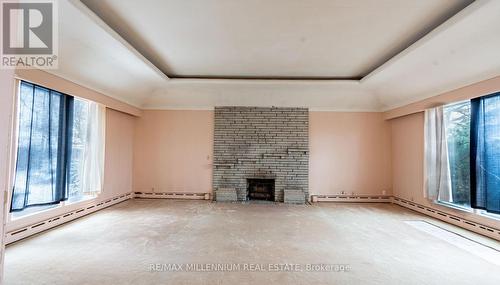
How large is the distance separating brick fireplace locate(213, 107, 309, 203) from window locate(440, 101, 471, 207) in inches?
124

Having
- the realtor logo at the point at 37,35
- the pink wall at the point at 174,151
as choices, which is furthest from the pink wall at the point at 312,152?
the realtor logo at the point at 37,35

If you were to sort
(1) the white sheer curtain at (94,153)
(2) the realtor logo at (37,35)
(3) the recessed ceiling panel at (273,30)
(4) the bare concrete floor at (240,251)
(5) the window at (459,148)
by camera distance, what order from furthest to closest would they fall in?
(1) the white sheer curtain at (94,153) → (5) the window at (459,148) → (3) the recessed ceiling panel at (273,30) → (2) the realtor logo at (37,35) → (4) the bare concrete floor at (240,251)

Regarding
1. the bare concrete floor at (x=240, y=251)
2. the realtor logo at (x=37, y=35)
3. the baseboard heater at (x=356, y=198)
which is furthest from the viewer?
the baseboard heater at (x=356, y=198)

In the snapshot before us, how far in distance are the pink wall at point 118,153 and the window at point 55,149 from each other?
1.34 feet

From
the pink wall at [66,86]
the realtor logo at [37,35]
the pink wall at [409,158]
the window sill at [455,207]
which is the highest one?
the realtor logo at [37,35]

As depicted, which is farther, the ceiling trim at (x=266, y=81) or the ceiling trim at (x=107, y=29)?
the ceiling trim at (x=266, y=81)

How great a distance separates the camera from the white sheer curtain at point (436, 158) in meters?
4.79

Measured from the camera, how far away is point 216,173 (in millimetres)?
6867

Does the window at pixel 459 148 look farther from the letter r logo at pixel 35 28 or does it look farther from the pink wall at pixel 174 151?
the letter r logo at pixel 35 28

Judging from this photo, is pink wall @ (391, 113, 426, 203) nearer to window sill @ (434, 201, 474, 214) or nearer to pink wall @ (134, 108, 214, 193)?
window sill @ (434, 201, 474, 214)

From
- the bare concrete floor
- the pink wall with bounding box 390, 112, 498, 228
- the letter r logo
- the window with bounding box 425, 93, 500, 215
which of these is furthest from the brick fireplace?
the letter r logo

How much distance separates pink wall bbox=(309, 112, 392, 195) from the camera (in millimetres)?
6777

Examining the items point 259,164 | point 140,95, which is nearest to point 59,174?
point 140,95

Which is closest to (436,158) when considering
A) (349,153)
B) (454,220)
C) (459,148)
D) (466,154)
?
(459,148)
